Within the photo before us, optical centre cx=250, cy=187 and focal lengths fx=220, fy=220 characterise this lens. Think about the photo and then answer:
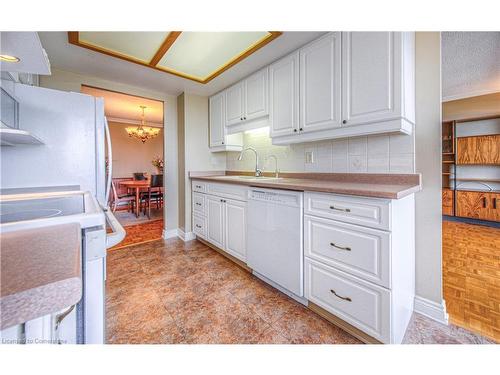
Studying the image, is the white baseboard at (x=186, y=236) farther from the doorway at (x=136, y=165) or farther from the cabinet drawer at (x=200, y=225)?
the doorway at (x=136, y=165)

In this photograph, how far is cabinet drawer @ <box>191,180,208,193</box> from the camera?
2.80 meters

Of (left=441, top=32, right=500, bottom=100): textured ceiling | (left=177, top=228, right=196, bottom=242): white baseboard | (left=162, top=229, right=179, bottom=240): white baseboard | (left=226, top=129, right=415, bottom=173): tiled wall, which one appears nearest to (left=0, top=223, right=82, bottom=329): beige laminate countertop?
(left=226, top=129, right=415, bottom=173): tiled wall

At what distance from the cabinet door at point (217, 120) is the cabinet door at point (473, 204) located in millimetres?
4516

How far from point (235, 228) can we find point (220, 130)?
57.9 inches

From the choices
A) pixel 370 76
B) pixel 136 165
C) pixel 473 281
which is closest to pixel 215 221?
pixel 370 76

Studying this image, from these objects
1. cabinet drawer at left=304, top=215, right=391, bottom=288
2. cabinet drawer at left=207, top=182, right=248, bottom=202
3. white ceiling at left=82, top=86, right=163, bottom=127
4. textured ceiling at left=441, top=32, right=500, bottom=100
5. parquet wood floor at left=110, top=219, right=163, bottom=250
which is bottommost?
parquet wood floor at left=110, top=219, right=163, bottom=250

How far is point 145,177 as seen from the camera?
6.25 metres

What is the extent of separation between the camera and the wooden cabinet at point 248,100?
2.34 meters

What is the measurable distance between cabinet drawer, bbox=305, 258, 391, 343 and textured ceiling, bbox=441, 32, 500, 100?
8.15ft

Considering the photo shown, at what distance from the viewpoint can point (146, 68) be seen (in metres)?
2.41

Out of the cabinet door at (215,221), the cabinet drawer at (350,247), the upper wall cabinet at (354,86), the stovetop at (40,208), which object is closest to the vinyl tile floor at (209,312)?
the cabinet door at (215,221)

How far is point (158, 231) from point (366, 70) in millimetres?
3481

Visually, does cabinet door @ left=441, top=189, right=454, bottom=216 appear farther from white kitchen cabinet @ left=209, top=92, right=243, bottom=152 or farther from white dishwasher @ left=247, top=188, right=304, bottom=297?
white dishwasher @ left=247, top=188, right=304, bottom=297
